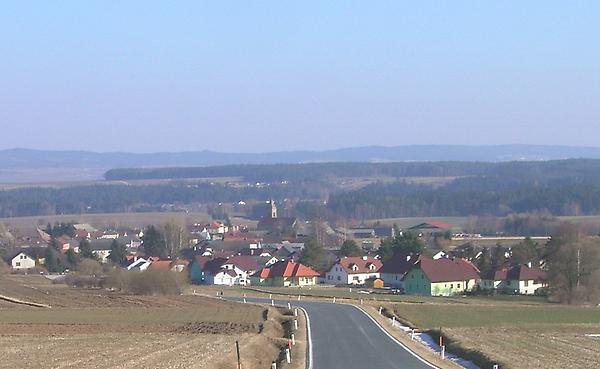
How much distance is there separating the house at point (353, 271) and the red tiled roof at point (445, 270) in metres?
8.99

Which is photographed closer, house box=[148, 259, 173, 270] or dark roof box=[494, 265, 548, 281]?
house box=[148, 259, 173, 270]

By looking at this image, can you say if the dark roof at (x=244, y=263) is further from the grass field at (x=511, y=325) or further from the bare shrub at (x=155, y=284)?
the bare shrub at (x=155, y=284)

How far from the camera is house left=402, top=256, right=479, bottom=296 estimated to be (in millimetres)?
77188

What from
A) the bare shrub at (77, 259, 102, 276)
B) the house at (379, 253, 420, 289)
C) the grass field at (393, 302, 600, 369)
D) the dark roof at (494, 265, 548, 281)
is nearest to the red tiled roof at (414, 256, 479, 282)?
the dark roof at (494, 265, 548, 281)

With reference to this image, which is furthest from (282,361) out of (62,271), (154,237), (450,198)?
(450,198)

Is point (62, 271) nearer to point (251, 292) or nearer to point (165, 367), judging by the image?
point (251, 292)

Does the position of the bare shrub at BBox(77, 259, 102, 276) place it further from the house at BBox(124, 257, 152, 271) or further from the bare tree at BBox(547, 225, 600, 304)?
the bare tree at BBox(547, 225, 600, 304)

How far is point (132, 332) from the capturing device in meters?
38.1

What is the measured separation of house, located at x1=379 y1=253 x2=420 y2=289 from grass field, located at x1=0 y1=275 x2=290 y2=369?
78.8 feet

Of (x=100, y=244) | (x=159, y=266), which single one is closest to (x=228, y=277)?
(x=159, y=266)

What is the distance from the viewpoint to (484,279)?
80000 mm

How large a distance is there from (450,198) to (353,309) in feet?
469

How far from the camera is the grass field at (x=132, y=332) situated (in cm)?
2700

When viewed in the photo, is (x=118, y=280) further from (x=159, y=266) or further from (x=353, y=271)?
(x=353, y=271)
